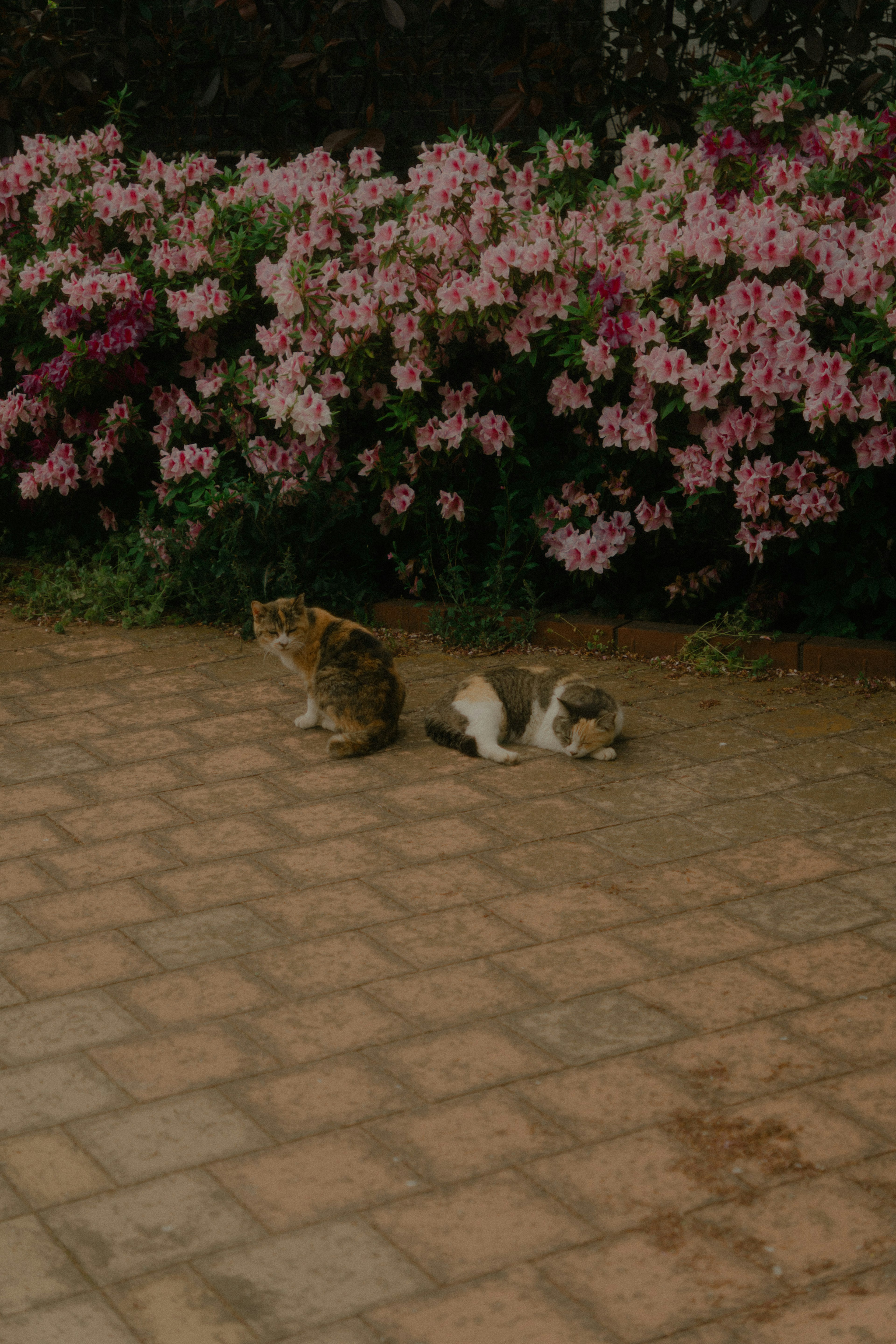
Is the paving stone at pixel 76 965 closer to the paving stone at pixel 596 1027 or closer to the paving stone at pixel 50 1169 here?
the paving stone at pixel 50 1169

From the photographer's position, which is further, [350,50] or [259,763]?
[350,50]

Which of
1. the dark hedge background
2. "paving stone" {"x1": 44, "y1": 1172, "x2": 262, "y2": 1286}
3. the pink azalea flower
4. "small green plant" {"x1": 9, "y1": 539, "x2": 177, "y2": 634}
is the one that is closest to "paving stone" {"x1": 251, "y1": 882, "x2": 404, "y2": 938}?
"paving stone" {"x1": 44, "y1": 1172, "x2": 262, "y2": 1286}

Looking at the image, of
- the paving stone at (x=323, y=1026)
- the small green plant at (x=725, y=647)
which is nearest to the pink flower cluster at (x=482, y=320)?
the small green plant at (x=725, y=647)

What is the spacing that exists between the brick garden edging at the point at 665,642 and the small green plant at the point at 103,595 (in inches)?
43.3

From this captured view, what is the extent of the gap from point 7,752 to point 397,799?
158cm

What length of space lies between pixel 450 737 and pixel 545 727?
35 centimetres

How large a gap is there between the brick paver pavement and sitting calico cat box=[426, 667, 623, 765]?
9 cm

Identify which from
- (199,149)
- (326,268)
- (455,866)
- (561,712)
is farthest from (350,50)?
(455,866)

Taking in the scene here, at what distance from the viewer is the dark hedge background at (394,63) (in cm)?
775

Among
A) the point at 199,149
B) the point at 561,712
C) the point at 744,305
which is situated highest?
the point at 199,149

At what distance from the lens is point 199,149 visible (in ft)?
30.0

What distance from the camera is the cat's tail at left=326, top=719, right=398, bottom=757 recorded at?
18.7 ft

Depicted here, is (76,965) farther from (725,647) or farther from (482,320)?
(482,320)

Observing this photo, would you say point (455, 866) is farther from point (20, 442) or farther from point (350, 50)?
point (350, 50)
